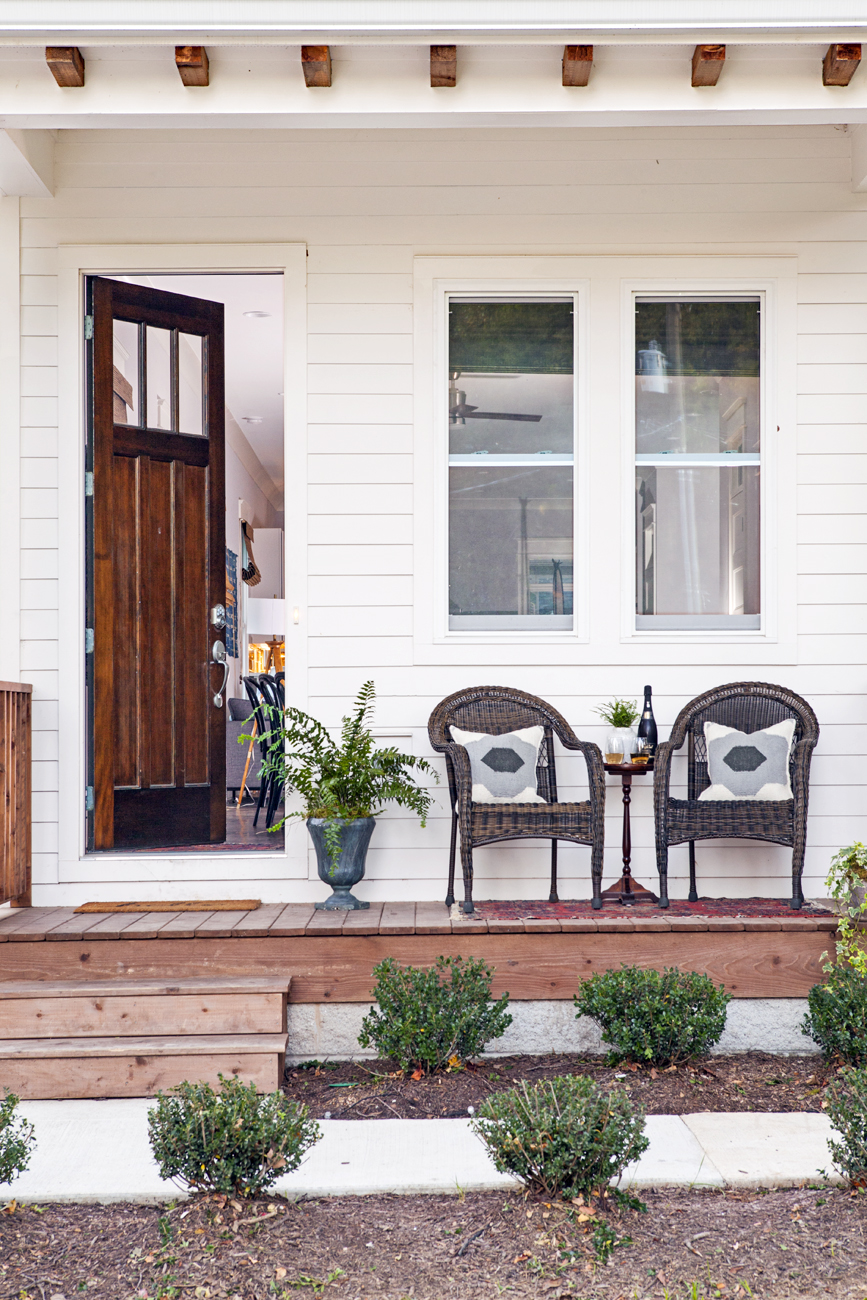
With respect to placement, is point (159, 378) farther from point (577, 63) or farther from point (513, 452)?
point (577, 63)

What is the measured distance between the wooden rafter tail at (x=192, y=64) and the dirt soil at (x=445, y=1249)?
3.04 m

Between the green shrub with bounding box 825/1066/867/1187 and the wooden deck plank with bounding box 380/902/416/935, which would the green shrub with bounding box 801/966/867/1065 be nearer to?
the green shrub with bounding box 825/1066/867/1187

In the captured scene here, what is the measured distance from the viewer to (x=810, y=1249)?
210 centimetres

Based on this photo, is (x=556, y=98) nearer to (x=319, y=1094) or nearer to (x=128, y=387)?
(x=128, y=387)

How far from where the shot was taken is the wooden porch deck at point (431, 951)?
3.39m

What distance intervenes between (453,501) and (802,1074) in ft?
7.70

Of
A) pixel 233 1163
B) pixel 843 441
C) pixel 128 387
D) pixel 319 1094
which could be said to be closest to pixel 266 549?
pixel 128 387

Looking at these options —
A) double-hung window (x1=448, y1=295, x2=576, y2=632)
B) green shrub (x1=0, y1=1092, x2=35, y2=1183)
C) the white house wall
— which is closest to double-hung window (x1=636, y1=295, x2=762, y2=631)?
the white house wall

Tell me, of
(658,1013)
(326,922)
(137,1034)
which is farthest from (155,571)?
(658,1013)

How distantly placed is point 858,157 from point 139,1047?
405 centimetres

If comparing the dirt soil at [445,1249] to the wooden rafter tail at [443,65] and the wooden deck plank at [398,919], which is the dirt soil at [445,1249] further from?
the wooden rafter tail at [443,65]

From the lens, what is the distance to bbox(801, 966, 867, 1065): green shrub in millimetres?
2980

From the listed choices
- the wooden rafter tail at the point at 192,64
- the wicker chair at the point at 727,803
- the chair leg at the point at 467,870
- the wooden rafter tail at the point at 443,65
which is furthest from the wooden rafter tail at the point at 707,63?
the chair leg at the point at 467,870

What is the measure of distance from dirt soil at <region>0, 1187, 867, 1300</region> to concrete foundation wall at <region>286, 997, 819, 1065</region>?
3.37 feet
